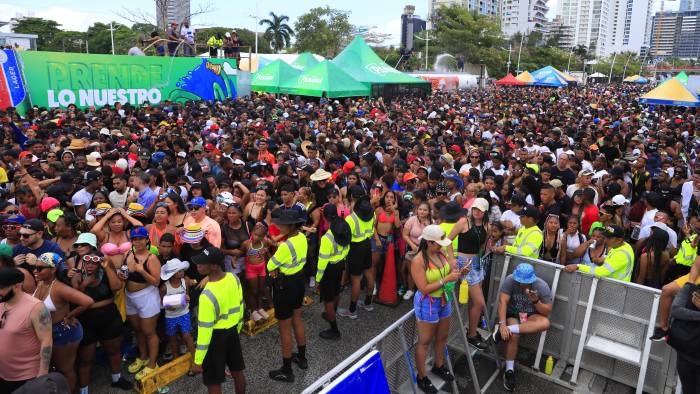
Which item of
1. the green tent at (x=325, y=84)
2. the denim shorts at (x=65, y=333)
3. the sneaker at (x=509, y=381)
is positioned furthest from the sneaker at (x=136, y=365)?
the green tent at (x=325, y=84)

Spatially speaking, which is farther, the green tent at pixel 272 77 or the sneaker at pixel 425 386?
the green tent at pixel 272 77

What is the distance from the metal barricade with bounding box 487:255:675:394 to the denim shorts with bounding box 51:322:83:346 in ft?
13.9

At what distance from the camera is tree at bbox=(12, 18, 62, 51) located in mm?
56438

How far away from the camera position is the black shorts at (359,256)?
18.2 ft

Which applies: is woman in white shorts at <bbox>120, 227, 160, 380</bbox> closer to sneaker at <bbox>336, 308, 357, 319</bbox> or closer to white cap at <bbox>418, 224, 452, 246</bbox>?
sneaker at <bbox>336, 308, 357, 319</bbox>

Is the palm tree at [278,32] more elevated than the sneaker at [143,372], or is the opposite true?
the palm tree at [278,32]

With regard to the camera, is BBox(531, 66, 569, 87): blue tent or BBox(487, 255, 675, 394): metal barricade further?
BBox(531, 66, 569, 87): blue tent

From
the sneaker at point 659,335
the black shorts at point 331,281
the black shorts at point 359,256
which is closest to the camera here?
the sneaker at point 659,335

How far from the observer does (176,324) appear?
457 cm

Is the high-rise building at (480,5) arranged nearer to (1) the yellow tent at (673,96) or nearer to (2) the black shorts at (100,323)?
(1) the yellow tent at (673,96)

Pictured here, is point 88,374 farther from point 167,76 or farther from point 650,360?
point 167,76

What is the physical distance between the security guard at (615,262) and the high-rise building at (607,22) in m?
185

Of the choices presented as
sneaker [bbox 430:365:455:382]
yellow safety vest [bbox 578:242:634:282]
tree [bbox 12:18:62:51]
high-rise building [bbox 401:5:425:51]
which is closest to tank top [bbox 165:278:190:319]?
sneaker [bbox 430:365:455:382]

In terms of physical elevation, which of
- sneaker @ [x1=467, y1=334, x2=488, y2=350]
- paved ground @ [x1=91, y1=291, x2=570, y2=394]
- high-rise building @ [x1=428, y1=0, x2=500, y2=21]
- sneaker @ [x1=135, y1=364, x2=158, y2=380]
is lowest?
paved ground @ [x1=91, y1=291, x2=570, y2=394]
